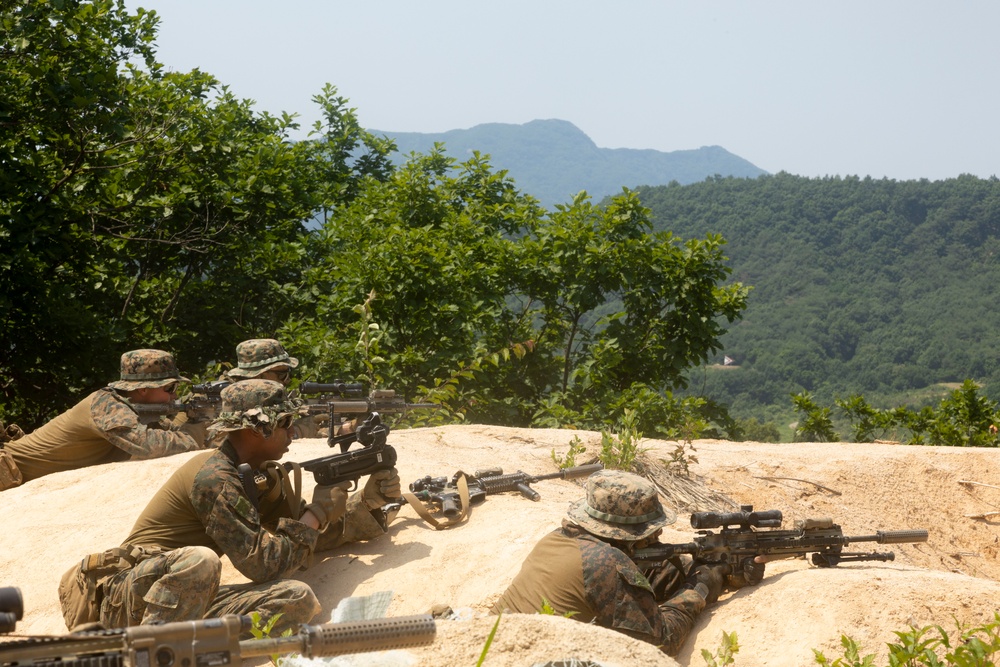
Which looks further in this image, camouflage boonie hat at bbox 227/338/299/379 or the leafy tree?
the leafy tree

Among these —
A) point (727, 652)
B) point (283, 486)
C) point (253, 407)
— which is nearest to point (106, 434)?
point (283, 486)

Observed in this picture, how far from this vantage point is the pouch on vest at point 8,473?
7836 millimetres

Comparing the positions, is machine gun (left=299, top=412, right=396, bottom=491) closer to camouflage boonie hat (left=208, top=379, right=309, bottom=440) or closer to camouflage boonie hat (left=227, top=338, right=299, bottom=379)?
camouflage boonie hat (left=208, top=379, right=309, bottom=440)

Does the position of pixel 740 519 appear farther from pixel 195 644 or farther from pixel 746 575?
pixel 195 644

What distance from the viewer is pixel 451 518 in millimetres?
6590

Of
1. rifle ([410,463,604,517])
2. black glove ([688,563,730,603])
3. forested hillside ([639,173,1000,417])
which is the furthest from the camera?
forested hillside ([639,173,1000,417])

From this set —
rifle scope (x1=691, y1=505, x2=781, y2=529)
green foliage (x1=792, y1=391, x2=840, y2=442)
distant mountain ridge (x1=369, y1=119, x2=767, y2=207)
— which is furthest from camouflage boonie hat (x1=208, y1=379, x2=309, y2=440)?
distant mountain ridge (x1=369, y1=119, x2=767, y2=207)

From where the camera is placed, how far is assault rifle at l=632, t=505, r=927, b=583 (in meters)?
5.60

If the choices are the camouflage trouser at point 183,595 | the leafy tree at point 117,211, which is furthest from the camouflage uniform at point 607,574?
the leafy tree at point 117,211

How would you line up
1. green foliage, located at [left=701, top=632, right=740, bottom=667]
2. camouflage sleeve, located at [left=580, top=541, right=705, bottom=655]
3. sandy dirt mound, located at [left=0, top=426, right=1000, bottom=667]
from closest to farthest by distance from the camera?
green foliage, located at [left=701, top=632, right=740, bottom=667]
camouflage sleeve, located at [left=580, top=541, right=705, bottom=655]
sandy dirt mound, located at [left=0, top=426, right=1000, bottom=667]

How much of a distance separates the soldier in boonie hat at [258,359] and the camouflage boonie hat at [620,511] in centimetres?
399

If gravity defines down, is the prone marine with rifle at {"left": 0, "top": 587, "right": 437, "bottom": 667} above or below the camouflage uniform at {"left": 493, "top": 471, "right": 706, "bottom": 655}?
above

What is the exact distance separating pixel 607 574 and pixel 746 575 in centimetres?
124

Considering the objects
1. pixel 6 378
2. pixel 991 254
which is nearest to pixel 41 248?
pixel 6 378
